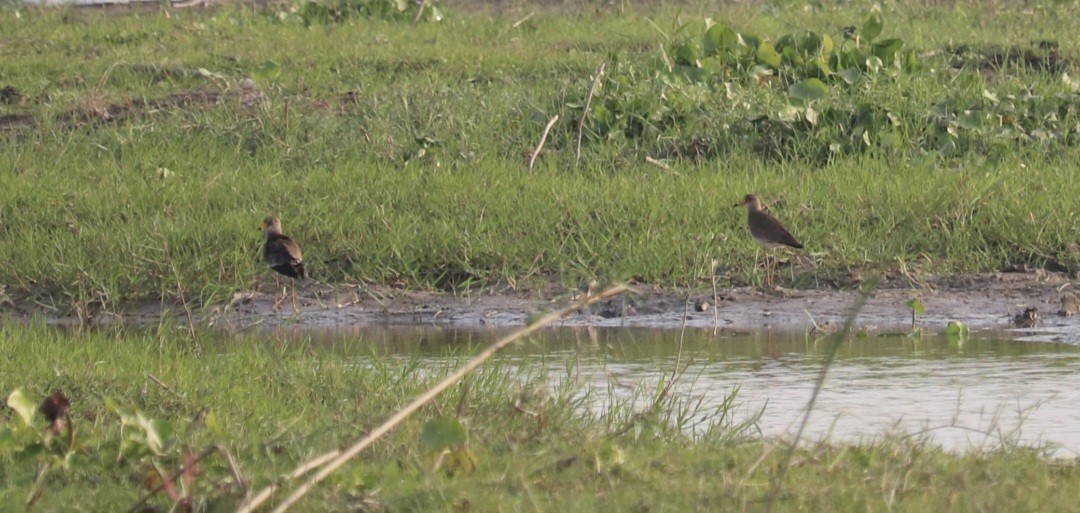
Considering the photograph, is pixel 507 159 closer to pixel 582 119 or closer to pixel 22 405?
pixel 582 119

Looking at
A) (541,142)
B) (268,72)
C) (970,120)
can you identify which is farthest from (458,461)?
(268,72)

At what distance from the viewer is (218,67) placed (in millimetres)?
10938

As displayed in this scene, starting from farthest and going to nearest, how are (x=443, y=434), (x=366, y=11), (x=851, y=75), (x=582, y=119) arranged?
(x=366, y=11), (x=851, y=75), (x=582, y=119), (x=443, y=434)

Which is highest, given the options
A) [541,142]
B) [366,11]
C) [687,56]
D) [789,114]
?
[366,11]

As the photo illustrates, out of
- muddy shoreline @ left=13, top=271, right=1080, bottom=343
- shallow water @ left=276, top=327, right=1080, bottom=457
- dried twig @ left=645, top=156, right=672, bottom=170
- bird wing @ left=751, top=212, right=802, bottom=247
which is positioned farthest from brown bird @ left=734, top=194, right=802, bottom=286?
dried twig @ left=645, top=156, right=672, bottom=170

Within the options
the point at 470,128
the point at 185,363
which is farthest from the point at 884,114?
the point at 185,363

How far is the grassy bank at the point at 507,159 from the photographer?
762 centimetres

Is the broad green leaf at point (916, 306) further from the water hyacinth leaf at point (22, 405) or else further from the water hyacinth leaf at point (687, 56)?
the water hyacinth leaf at point (22, 405)

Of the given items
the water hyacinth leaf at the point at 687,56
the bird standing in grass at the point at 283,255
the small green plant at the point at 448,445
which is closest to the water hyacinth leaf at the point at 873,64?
the water hyacinth leaf at the point at 687,56

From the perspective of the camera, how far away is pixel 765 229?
23.7ft

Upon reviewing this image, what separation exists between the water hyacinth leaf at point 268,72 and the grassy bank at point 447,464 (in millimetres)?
5032

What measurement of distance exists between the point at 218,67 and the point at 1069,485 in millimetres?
7883

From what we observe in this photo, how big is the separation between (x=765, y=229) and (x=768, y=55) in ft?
9.60

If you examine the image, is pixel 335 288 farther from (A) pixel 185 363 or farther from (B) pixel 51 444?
(B) pixel 51 444
